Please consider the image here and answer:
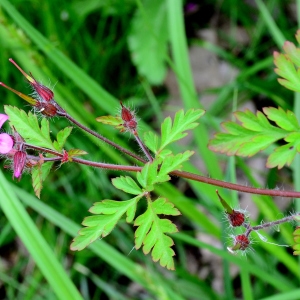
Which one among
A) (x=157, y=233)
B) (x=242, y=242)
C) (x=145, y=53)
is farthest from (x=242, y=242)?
(x=145, y=53)

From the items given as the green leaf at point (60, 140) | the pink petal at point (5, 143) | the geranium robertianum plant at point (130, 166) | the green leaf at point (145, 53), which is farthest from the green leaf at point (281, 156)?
the green leaf at point (145, 53)

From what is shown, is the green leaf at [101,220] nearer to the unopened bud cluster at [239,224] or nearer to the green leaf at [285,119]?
the unopened bud cluster at [239,224]

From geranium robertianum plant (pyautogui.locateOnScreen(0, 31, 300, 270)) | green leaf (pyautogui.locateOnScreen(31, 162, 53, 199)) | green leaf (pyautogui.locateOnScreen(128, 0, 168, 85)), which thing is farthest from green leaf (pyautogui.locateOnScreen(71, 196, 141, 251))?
green leaf (pyautogui.locateOnScreen(128, 0, 168, 85))

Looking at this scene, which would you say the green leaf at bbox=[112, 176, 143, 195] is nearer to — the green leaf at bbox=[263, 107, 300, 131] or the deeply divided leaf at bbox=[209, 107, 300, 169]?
the deeply divided leaf at bbox=[209, 107, 300, 169]

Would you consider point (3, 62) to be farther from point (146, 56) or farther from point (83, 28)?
point (146, 56)

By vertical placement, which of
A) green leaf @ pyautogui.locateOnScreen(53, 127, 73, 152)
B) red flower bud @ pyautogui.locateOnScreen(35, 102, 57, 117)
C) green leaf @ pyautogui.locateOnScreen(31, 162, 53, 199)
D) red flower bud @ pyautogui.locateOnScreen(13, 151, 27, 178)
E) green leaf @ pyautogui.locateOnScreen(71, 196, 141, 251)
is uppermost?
red flower bud @ pyautogui.locateOnScreen(35, 102, 57, 117)
